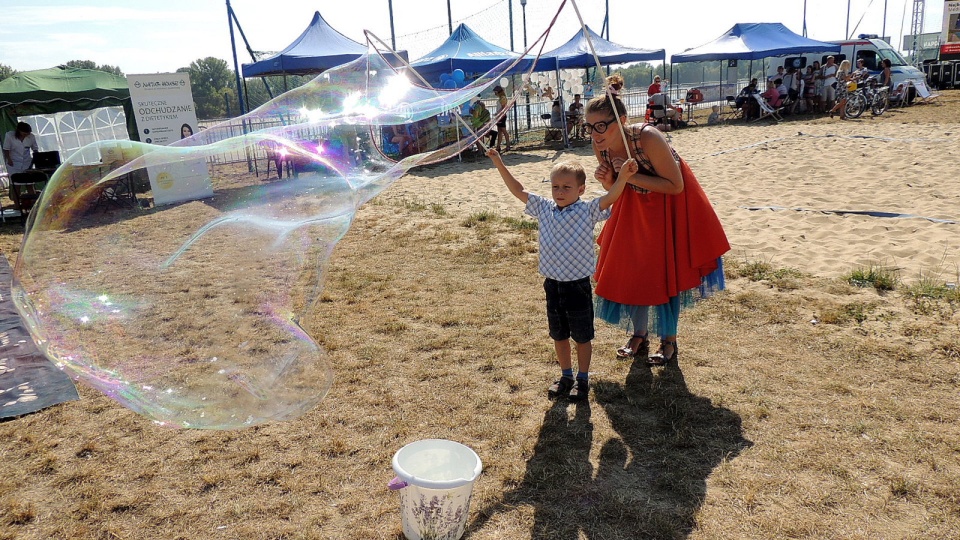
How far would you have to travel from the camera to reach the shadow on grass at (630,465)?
2672 millimetres

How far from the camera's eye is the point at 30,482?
10.3ft

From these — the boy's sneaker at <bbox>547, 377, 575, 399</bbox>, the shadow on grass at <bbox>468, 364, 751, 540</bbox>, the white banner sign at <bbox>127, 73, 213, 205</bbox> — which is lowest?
the shadow on grass at <bbox>468, 364, 751, 540</bbox>

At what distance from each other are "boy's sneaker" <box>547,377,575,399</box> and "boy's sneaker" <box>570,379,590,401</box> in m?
0.05

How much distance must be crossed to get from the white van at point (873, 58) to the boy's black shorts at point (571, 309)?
21.6 m

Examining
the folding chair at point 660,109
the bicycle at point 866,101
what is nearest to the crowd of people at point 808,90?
the bicycle at point 866,101

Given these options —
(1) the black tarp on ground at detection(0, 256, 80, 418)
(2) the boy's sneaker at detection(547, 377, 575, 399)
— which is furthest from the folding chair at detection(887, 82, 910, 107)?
(1) the black tarp on ground at detection(0, 256, 80, 418)

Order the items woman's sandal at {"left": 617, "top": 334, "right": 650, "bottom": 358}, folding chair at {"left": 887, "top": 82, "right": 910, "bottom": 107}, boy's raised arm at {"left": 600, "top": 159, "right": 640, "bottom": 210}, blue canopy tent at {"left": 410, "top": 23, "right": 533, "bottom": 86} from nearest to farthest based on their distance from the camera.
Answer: boy's raised arm at {"left": 600, "top": 159, "right": 640, "bottom": 210}
woman's sandal at {"left": 617, "top": 334, "right": 650, "bottom": 358}
blue canopy tent at {"left": 410, "top": 23, "right": 533, "bottom": 86}
folding chair at {"left": 887, "top": 82, "right": 910, "bottom": 107}

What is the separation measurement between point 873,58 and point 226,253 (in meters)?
25.7

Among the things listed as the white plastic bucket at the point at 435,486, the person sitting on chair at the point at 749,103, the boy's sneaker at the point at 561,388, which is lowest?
the boy's sneaker at the point at 561,388

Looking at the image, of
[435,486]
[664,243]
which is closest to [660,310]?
[664,243]

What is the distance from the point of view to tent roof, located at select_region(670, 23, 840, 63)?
65.7ft

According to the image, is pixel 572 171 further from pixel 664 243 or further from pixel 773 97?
pixel 773 97

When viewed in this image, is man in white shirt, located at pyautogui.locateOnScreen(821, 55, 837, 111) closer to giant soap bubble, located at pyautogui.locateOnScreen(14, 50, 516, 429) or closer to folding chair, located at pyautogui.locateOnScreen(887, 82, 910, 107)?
folding chair, located at pyautogui.locateOnScreen(887, 82, 910, 107)

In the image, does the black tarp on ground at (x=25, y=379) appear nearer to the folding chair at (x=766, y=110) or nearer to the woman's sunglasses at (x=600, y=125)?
the woman's sunglasses at (x=600, y=125)
